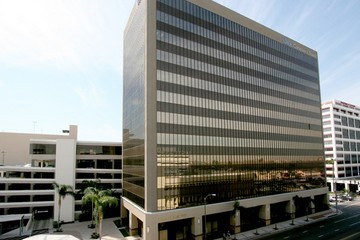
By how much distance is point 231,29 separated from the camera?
55.2 metres

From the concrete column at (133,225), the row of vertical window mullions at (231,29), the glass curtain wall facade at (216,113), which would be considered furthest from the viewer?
the concrete column at (133,225)

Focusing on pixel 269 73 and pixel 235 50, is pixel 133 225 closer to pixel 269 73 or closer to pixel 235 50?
pixel 235 50

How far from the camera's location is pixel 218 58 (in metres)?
51.7

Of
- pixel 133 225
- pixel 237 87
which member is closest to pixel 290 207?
pixel 237 87

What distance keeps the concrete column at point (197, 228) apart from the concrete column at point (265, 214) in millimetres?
17562

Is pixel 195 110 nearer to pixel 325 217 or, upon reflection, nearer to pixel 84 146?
pixel 84 146

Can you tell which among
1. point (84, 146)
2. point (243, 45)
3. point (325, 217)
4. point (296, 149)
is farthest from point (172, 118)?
point (325, 217)

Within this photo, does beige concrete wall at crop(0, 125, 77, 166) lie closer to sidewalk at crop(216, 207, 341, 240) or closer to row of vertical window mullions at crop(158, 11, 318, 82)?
row of vertical window mullions at crop(158, 11, 318, 82)

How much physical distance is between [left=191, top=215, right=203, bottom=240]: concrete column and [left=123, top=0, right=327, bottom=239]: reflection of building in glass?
164mm

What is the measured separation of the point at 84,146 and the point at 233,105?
3950 cm

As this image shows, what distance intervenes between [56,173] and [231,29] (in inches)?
1961

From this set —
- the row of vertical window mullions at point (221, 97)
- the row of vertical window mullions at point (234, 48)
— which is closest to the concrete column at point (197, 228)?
the row of vertical window mullions at point (221, 97)

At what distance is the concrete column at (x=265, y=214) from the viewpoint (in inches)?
2122

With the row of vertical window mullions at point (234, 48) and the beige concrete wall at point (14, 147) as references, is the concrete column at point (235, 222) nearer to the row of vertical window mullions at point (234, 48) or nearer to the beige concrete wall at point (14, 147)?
the row of vertical window mullions at point (234, 48)
